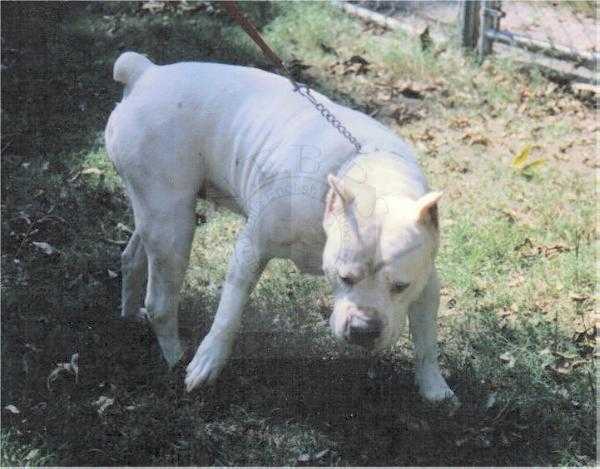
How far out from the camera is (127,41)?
28.3ft

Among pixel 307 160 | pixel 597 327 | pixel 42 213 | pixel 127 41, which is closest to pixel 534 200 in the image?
pixel 597 327

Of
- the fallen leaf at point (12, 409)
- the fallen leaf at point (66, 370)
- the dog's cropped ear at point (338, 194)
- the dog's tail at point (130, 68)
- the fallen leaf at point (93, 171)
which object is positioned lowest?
the fallen leaf at point (93, 171)

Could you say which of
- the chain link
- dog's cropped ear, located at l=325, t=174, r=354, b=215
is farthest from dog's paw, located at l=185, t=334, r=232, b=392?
the chain link

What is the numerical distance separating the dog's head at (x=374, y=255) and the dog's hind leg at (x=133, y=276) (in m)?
1.61

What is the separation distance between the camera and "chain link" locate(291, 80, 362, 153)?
4.09 metres

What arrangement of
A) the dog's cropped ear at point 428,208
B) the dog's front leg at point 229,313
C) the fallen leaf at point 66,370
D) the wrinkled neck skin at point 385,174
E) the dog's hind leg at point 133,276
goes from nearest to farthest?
the dog's cropped ear at point 428,208 < the wrinkled neck skin at point 385,174 < the dog's front leg at point 229,313 < the fallen leaf at point 66,370 < the dog's hind leg at point 133,276

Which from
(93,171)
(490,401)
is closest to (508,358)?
(490,401)

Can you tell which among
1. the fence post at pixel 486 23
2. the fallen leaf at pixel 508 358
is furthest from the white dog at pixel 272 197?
the fence post at pixel 486 23

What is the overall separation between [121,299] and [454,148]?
9.47ft

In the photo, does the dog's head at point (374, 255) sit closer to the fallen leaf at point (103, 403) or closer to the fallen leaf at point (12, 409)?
the fallen leaf at point (103, 403)

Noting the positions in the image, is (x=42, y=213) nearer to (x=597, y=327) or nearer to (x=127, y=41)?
(x=127, y=41)

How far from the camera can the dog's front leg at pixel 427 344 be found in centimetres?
425

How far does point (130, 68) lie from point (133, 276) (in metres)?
1.09

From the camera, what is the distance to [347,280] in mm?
3656
